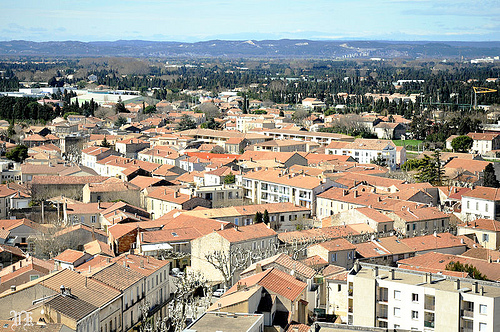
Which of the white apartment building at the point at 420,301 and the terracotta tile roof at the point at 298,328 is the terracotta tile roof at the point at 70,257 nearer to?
the terracotta tile roof at the point at 298,328

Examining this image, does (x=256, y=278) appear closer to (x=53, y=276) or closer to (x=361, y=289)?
(x=361, y=289)

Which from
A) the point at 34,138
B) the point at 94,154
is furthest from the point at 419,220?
the point at 34,138

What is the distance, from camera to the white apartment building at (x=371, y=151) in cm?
5272

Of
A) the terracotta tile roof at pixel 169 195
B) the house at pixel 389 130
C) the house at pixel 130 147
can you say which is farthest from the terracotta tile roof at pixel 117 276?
the house at pixel 389 130

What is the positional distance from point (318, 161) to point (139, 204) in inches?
576

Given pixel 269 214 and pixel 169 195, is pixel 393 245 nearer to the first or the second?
pixel 269 214

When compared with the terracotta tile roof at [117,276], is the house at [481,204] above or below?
below

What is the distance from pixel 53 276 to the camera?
1812 centimetres

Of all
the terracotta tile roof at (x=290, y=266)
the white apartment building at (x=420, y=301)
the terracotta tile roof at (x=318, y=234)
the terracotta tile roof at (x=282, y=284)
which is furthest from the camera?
the terracotta tile roof at (x=318, y=234)

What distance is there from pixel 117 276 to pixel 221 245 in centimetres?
554

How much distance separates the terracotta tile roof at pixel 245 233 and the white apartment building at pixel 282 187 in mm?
9320

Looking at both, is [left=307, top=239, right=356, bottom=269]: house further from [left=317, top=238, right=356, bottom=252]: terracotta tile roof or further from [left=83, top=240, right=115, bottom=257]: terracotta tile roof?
[left=83, top=240, right=115, bottom=257]: terracotta tile roof

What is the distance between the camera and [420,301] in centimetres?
1708

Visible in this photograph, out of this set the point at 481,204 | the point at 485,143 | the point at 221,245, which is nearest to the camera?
the point at 221,245
